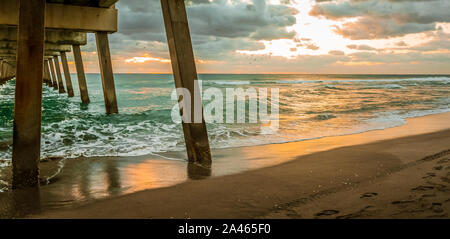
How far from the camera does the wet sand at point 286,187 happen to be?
2.66 metres

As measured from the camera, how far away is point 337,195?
2992mm

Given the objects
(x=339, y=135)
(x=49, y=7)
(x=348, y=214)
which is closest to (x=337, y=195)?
(x=348, y=214)

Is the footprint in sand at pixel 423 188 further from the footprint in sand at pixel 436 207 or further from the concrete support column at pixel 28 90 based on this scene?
the concrete support column at pixel 28 90

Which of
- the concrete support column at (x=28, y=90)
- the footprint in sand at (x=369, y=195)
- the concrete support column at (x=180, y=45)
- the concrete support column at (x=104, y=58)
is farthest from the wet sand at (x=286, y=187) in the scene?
the concrete support column at (x=104, y=58)

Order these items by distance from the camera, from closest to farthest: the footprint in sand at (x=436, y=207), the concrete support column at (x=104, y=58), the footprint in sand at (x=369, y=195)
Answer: the footprint in sand at (x=436, y=207), the footprint in sand at (x=369, y=195), the concrete support column at (x=104, y=58)

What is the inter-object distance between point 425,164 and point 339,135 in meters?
2.97

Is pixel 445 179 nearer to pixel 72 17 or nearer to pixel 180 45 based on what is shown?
pixel 180 45

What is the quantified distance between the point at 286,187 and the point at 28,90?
270 centimetres

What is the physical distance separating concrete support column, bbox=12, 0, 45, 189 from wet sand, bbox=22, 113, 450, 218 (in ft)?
1.13

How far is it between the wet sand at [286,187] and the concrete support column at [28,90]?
0.34 metres

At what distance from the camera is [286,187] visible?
3.33 metres

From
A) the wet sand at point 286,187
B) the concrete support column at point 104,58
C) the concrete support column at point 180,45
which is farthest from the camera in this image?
the concrete support column at point 104,58

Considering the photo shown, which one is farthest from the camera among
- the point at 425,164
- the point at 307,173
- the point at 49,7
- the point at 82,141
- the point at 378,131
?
the point at 49,7
